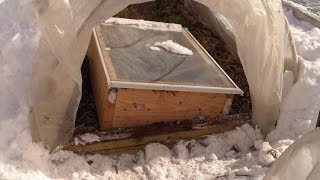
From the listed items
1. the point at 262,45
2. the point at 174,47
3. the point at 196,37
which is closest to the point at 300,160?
the point at 262,45

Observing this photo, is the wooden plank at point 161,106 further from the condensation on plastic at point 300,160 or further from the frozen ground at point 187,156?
the condensation on plastic at point 300,160

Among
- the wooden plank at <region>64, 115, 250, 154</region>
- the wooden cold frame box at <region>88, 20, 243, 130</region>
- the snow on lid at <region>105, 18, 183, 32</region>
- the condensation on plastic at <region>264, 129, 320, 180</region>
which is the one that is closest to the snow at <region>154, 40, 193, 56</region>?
the wooden cold frame box at <region>88, 20, 243, 130</region>

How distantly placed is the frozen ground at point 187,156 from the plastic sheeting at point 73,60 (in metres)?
0.11

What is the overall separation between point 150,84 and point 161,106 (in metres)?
0.20

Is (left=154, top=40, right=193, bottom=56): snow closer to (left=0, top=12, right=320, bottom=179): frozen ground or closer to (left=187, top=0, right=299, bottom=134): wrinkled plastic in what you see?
(left=187, top=0, right=299, bottom=134): wrinkled plastic

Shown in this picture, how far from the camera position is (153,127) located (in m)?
2.88

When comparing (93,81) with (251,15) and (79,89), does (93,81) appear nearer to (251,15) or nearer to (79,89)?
(79,89)

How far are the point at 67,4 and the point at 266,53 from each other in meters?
1.31

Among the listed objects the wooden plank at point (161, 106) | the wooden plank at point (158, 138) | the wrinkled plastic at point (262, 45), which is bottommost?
the wooden plank at point (158, 138)

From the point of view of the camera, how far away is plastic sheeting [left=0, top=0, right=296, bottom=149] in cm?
245

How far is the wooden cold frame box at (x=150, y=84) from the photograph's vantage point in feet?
8.92

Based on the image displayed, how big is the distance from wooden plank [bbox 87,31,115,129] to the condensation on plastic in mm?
1285

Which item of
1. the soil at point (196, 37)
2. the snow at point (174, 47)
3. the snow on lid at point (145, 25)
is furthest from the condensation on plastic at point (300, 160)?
the snow on lid at point (145, 25)

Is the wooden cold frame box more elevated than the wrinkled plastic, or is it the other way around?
the wrinkled plastic
